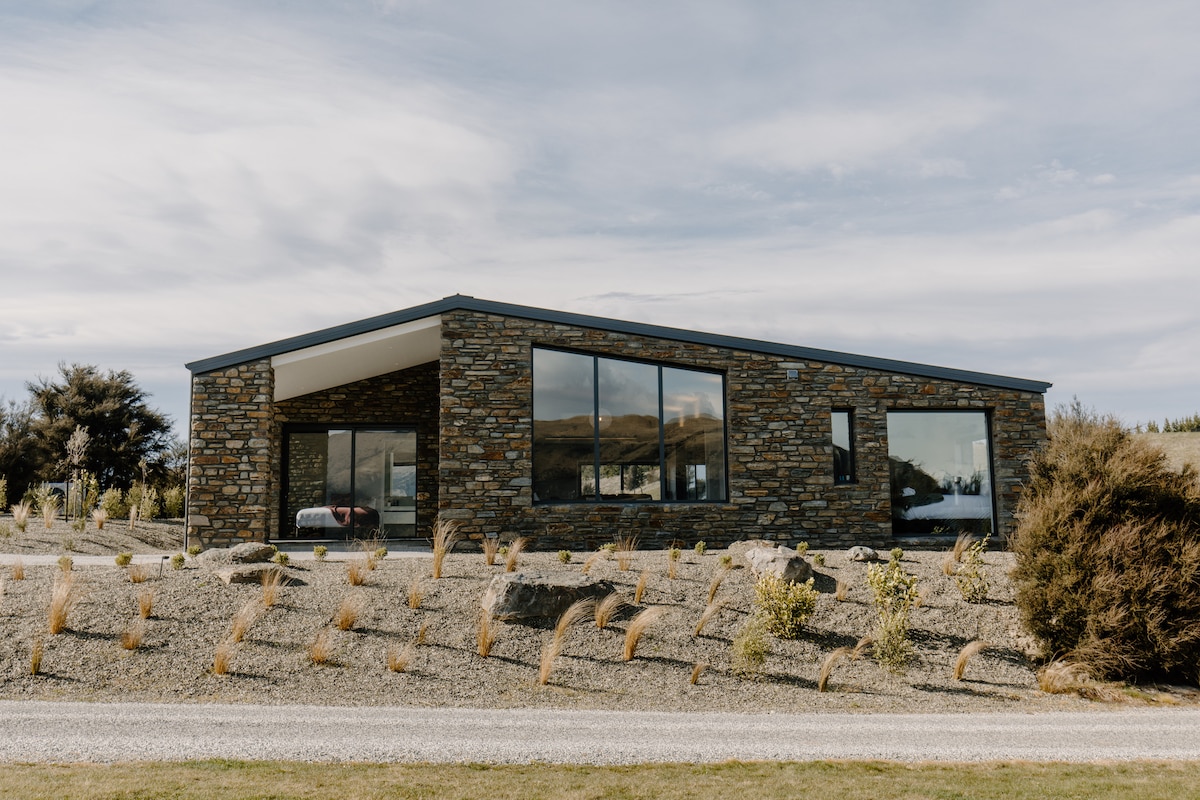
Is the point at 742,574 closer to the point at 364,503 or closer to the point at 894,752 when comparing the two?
the point at 894,752

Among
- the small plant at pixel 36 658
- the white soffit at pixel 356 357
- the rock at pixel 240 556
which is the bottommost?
the small plant at pixel 36 658

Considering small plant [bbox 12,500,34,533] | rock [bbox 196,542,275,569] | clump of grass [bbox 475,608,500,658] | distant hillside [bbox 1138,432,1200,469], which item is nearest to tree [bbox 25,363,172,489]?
small plant [bbox 12,500,34,533]

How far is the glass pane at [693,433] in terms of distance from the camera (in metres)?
14.1

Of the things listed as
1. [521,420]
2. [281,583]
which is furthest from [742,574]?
[281,583]

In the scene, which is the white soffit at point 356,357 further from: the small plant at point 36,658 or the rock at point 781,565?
the rock at point 781,565

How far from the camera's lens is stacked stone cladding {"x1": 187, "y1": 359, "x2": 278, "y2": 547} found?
1297 centimetres

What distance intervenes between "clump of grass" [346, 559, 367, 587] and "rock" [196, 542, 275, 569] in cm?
111

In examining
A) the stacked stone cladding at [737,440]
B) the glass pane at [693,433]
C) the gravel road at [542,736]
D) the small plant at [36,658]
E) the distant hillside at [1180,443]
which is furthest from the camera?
the distant hillside at [1180,443]

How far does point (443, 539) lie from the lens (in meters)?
11.3

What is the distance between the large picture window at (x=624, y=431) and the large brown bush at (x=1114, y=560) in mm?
5354

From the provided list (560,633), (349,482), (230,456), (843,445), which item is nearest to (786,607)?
(560,633)

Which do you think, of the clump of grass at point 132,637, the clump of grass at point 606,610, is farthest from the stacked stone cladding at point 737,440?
the clump of grass at point 132,637

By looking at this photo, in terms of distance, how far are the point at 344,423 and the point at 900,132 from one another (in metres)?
11.2

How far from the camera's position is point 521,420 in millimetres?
13617
